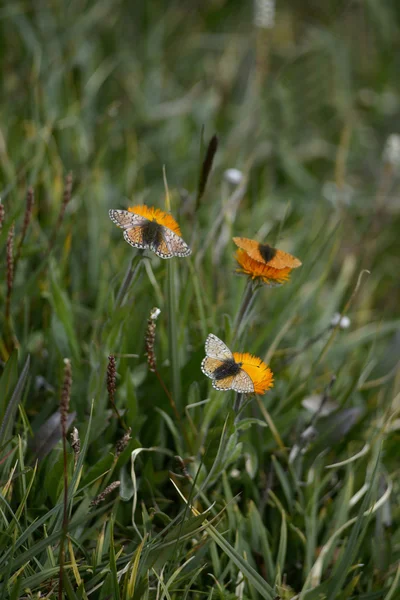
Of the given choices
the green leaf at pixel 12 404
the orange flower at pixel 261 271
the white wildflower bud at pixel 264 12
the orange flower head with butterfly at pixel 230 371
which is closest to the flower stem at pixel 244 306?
the orange flower at pixel 261 271

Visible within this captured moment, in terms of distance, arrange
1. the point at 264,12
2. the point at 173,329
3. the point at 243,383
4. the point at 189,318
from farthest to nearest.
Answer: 1. the point at 264,12
2. the point at 189,318
3. the point at 173,329
4. the point at 243,383

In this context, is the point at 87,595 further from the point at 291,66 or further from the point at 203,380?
the point at 291,66

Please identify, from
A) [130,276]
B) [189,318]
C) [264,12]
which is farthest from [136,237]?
[264,12]

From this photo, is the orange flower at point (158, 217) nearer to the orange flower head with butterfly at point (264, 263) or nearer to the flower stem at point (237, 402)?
the orange flower head with butterfly at point (264, 263)

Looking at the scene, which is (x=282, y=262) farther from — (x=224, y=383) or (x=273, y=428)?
(x=273, y=428)

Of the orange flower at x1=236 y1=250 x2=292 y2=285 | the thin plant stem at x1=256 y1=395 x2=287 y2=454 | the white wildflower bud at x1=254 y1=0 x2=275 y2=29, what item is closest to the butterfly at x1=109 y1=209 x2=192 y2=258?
the orange flower at x1=236 y1=250 x2=292 y2=285

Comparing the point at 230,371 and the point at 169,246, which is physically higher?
the point at 169,246
